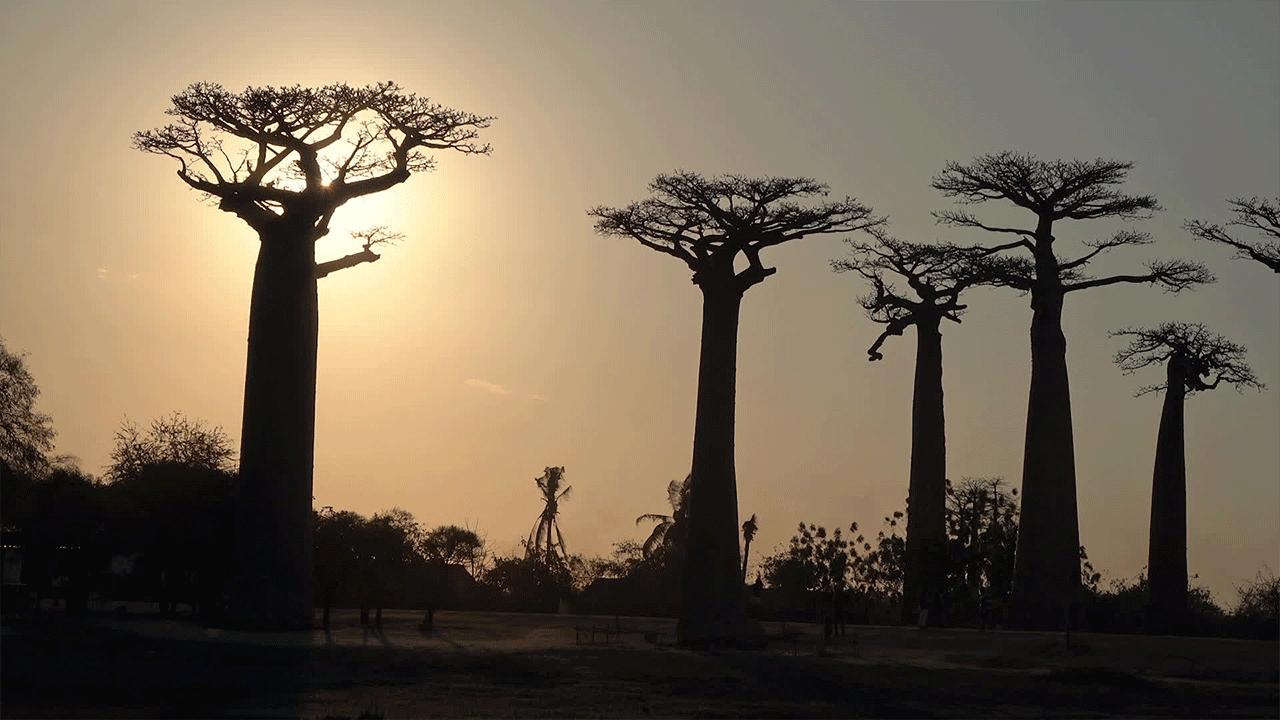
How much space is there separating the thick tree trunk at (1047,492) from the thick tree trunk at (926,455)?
4.89m

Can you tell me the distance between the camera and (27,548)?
104 ft

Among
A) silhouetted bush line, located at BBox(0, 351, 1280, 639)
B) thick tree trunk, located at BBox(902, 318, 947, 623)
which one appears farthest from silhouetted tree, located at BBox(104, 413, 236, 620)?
thick tree trunk, located at BBox(902, 318, 947, 623)

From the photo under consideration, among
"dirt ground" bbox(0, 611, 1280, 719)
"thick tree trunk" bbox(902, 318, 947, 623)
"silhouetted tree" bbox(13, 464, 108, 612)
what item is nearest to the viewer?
"dirt ground" bbox(0, 611, 1280, 719)

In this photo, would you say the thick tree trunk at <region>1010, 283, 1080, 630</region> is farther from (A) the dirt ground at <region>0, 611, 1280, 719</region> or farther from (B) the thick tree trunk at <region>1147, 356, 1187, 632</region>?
(A) the dirt ground at <region>0, 611, 1280, 719</region>

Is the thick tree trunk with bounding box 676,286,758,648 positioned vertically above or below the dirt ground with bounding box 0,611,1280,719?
above

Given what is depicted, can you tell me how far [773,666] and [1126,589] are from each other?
32.4 meters

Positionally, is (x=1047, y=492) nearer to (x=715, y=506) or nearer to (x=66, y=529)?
(x=715, y=506)

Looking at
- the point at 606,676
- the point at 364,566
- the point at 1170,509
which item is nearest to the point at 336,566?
A: the point at 364,566

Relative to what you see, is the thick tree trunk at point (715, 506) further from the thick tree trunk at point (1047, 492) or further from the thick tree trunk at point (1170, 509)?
the thick tree trunk at point (1170, 509)

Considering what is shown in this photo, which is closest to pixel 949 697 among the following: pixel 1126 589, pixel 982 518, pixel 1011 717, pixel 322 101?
pixel 1011 717

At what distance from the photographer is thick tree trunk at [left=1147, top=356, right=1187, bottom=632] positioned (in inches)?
1307

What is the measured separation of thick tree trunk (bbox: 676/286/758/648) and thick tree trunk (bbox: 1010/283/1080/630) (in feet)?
21.9

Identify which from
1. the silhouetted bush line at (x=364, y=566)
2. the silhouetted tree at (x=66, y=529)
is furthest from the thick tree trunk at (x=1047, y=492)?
the silhouetted tree at (x=66, y=529)

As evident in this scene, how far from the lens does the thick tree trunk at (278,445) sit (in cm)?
2841
